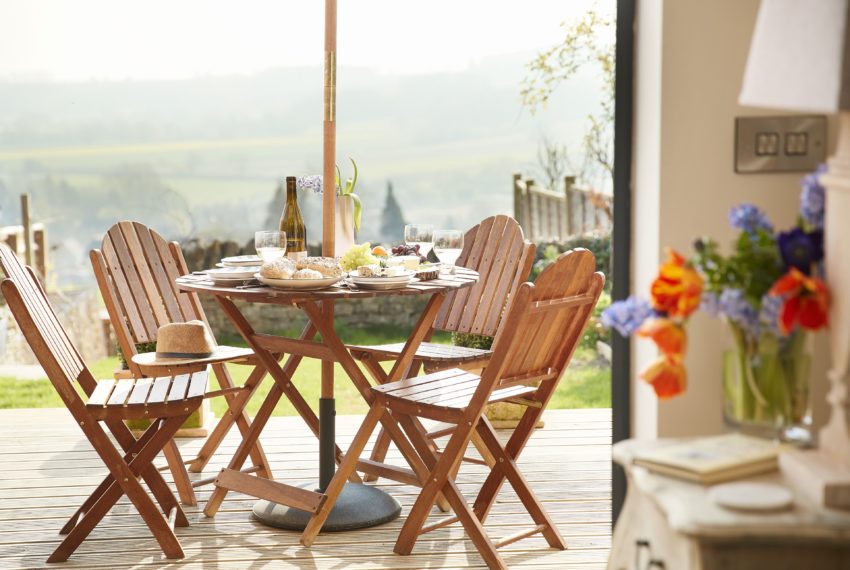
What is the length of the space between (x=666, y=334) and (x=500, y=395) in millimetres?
1585

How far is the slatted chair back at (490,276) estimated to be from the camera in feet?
15.0

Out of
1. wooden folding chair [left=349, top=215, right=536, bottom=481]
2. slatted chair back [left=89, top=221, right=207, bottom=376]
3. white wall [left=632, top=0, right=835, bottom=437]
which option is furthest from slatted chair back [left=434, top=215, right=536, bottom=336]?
white wall [left=632, top=0, right=835, bottom=437]

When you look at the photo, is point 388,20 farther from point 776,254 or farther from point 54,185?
point 776,254

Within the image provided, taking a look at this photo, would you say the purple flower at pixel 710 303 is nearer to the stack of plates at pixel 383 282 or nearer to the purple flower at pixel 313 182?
the stack of plates at pixel 383 282

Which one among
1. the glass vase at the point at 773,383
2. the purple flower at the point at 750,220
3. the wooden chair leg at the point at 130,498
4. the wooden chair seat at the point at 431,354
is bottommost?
the wooden chair leg at the point at 130,498

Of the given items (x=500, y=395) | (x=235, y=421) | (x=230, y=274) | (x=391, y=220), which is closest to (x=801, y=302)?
(x=500, y=395)

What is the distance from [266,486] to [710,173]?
2.13m

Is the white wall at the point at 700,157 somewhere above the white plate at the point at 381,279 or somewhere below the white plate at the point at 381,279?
above

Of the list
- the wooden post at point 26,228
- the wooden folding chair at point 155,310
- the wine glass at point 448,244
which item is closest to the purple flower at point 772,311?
the wine glass at point 448,244

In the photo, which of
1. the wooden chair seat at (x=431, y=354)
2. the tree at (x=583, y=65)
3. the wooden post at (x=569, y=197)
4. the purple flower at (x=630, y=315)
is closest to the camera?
the purple flower at (x=630, y=315)

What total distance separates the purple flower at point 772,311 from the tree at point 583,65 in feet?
18.5

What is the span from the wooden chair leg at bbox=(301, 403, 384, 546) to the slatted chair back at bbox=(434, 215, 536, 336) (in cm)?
90

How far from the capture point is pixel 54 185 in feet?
28.8

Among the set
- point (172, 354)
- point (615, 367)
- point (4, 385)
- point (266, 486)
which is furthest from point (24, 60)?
point (615, 367)
